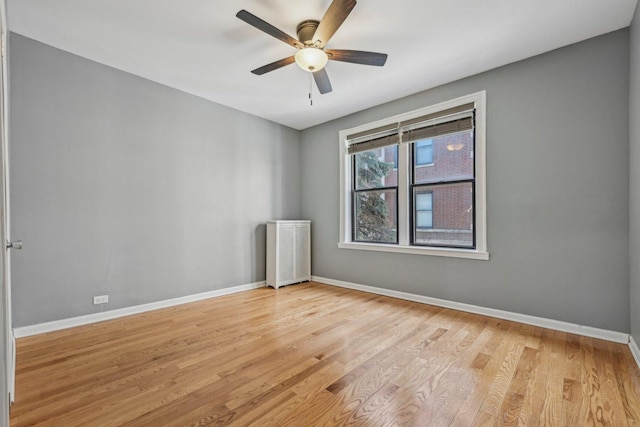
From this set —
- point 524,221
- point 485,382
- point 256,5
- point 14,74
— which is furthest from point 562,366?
point 14,74

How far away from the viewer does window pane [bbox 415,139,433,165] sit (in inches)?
147

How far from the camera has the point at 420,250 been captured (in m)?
3.68

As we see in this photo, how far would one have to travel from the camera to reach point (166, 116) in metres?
3.58

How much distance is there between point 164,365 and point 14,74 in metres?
2.89

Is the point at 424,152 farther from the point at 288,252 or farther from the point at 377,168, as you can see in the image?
the point at 288,252

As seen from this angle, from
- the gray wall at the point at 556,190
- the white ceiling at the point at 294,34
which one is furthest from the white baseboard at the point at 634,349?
the white ceiling at the point at 294,34

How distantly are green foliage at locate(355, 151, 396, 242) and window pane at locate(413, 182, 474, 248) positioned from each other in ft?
1.52

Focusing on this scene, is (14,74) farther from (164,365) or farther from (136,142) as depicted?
(164,365)

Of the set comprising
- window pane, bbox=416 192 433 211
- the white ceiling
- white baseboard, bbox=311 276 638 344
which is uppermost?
the white ceiling

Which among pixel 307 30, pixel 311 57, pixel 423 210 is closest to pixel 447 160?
pixel 423 210

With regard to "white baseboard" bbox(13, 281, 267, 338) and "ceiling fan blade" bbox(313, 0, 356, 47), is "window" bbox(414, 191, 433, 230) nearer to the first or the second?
"ceiling fan blade" bbox(313, 0, 356, 47)

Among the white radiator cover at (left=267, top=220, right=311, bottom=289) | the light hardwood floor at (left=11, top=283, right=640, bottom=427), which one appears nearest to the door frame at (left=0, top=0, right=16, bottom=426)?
the light hardwood floor at (left=11, top=283, right=640, bottom=427)

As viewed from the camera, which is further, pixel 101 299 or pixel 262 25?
pixel 101 299

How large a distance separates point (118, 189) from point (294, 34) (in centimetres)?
246
